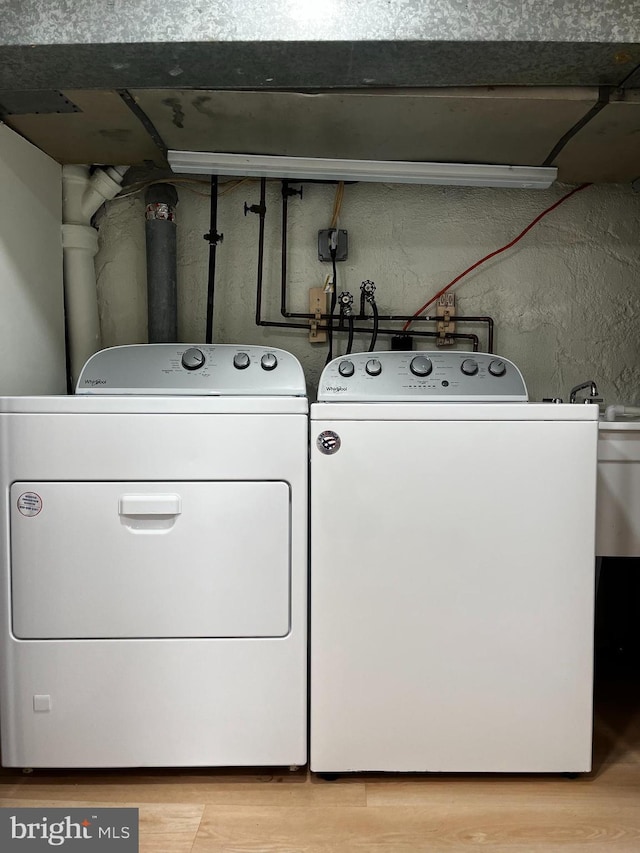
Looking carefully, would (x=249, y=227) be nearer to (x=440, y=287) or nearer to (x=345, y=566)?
(x=440, y=287)

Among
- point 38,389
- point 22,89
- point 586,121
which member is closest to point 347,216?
point 586,121

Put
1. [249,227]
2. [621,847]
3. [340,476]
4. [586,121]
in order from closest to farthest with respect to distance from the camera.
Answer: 1. [621,847]
2. [340,476]
3. [586,121]
4. [249,227]

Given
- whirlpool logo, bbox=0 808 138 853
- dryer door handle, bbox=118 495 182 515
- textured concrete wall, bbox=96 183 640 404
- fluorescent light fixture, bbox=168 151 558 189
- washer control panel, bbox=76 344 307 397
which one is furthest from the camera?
→ textured concrete wall, bbox=96 183 640 404

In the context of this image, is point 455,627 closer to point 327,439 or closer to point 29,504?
point 327,439

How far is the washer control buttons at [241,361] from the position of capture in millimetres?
1583

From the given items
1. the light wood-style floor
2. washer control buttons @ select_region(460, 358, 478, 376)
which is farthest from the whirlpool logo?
washer control buttons @ select_region(460, 358, 478, 376)

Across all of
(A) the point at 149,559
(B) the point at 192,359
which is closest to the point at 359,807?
(A) the point at 149,559

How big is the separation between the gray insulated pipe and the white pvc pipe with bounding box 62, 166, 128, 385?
0.55 ft

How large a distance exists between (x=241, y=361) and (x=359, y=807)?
110 cm

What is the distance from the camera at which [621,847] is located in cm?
114

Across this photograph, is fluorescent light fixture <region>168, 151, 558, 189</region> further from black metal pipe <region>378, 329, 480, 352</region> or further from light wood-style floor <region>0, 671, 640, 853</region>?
light wood-style floor <region>0, 671, 640, 853</region>

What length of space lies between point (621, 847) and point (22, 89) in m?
Result: 2.09

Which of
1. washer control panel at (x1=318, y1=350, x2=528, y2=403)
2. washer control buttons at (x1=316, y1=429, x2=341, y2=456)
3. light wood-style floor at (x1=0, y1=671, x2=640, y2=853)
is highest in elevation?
washer control panel at (x1=318, y1=350, x2=528, y2=403)

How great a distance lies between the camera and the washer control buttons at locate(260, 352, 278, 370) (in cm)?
159
